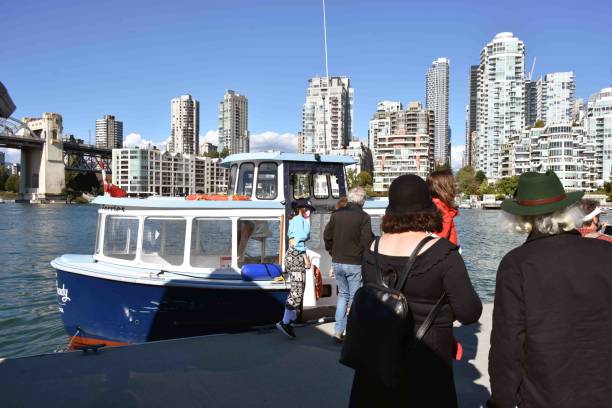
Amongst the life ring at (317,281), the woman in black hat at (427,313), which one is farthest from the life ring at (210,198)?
the woman in black hat at (427,313)

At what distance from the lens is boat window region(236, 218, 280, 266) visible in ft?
27.8

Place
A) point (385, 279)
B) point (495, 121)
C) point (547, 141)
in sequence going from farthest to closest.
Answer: point (495, 121) < point (547, 141) < point (385, 279)

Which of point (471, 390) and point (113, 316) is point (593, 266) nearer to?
point (471, 390)

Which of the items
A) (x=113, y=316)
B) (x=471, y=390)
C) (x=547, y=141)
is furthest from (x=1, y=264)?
(x=547, y=141)

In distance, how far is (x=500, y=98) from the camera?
190m

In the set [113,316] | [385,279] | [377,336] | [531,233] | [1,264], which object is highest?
[531,233]

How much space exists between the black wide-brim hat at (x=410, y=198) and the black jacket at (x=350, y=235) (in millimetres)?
3101

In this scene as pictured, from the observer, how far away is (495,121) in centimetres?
19100

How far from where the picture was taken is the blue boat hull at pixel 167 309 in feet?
24.8

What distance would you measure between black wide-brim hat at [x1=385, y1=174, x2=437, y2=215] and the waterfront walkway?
2351 millimetres

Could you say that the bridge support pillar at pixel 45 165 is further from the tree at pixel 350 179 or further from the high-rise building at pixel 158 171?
the tree at pixel 350 179

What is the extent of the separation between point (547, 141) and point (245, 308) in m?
136

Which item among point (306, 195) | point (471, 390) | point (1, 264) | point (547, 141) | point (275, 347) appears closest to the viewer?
point (471, 390)

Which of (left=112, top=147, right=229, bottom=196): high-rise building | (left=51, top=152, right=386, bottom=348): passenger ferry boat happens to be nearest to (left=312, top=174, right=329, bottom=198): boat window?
(left=51, top=152, right=386, bottom=348): passenger ferry boat
